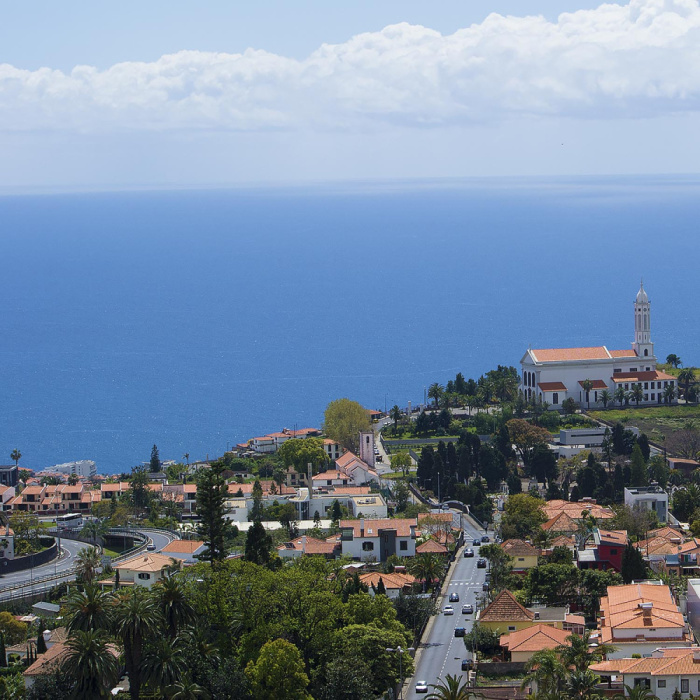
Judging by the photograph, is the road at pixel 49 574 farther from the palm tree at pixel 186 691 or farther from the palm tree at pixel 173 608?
the palm tree at pixel 186 691

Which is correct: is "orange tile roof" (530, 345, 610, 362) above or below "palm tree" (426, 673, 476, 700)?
above

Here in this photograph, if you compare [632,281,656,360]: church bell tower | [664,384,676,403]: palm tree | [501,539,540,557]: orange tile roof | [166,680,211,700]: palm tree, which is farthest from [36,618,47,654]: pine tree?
[632,281,656,360]: church bell tower

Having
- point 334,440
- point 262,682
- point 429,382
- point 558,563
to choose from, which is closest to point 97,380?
→ point 429,382

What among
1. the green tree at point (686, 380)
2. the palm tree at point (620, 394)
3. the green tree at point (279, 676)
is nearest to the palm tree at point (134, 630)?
the green tree at point (279, 676)

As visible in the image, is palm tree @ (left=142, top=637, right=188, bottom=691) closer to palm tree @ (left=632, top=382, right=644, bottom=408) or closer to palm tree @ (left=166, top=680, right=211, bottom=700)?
palm tree @ (left=166, top=680, right=211, bottom=700)

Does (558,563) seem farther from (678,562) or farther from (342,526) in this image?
(342,526)
